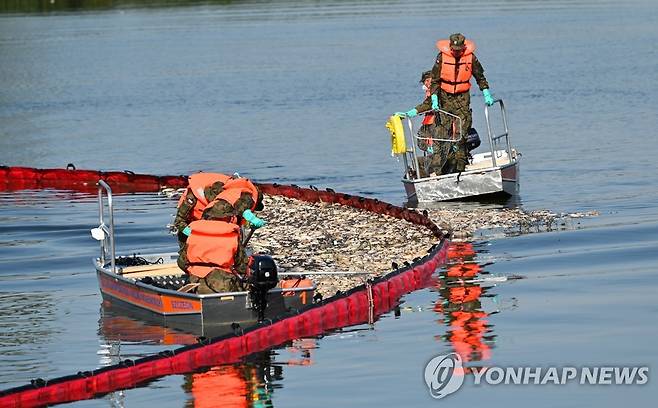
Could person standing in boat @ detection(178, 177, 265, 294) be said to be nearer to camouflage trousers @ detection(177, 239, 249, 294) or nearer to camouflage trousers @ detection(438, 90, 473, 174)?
camouflage trousers @ detection(177, 239, 249, 294)

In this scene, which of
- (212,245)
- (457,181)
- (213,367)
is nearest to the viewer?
(213,367)

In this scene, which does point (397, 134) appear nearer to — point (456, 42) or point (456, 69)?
point (456, 69)

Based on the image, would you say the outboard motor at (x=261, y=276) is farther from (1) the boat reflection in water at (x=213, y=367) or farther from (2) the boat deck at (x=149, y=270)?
(2) the boat deck at (x=149, y=270)

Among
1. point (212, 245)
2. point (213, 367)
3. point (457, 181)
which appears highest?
point (457, 181)

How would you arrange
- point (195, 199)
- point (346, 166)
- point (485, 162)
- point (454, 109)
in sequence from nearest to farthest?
point (195, 199) → point (454, 109) → point (485, 162) → point (346, 166)

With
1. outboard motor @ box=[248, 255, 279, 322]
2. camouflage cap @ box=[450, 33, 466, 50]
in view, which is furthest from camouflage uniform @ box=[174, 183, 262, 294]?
camouflage cap @ box=[450, 33, 466, 50]

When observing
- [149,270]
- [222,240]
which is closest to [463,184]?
[149,270]

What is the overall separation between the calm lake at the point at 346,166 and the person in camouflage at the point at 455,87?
2.26m

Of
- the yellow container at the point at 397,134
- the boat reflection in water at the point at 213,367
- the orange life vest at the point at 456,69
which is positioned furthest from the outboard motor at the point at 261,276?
the orange life vest at the point at 456,69

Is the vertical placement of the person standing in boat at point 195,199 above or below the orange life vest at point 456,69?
below

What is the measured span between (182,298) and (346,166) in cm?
1949

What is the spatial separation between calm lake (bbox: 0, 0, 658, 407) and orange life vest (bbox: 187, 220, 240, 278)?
45.2 inches

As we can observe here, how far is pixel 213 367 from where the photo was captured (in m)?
16.6

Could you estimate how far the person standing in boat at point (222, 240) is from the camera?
17391mm
